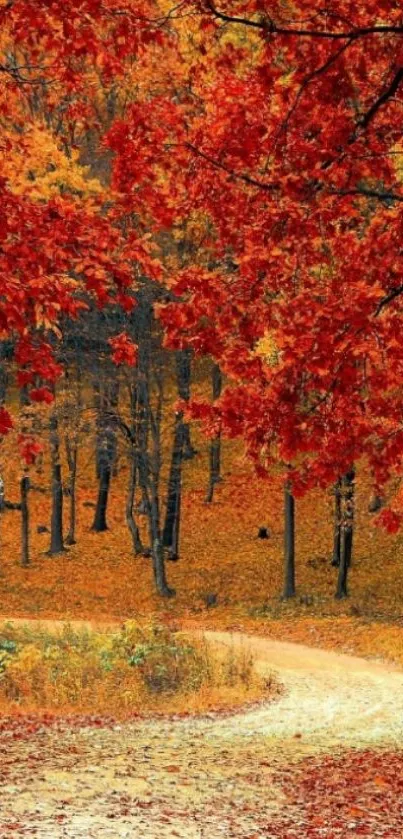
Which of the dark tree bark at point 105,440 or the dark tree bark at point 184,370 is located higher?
the dark tree bark at point 184,370

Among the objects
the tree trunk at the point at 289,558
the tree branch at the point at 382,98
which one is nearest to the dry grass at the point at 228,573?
the tree trunk at the point at 289,558

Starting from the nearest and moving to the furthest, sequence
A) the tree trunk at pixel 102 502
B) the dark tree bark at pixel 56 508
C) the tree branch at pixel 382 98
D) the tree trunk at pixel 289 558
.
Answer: the tree branch at pixel 382 98
the tree trunk at pixel 289 558
the dark tree bark at pixel 56 508
the tree trunk at pixel 102 502

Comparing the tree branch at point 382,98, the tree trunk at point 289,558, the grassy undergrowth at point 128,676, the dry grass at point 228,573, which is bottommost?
the dry grass at point 228,573

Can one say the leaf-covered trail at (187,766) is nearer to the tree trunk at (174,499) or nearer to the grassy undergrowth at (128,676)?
the grassy undergrowth at (128,676)

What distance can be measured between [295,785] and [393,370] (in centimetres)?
434

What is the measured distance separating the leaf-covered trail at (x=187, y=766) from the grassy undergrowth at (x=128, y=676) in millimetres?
906

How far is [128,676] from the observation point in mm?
16719

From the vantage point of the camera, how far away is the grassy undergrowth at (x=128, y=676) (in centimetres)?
1569

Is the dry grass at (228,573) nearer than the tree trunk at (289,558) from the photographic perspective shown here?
Yes

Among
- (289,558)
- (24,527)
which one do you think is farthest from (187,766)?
(24,527)

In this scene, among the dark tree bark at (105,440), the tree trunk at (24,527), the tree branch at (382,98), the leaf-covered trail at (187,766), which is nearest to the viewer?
the leaf-covered trail at (187,766)

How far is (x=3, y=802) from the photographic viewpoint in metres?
8.68

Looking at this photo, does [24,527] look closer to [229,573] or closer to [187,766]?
[229,573]

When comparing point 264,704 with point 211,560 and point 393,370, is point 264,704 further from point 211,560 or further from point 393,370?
point 211,560
